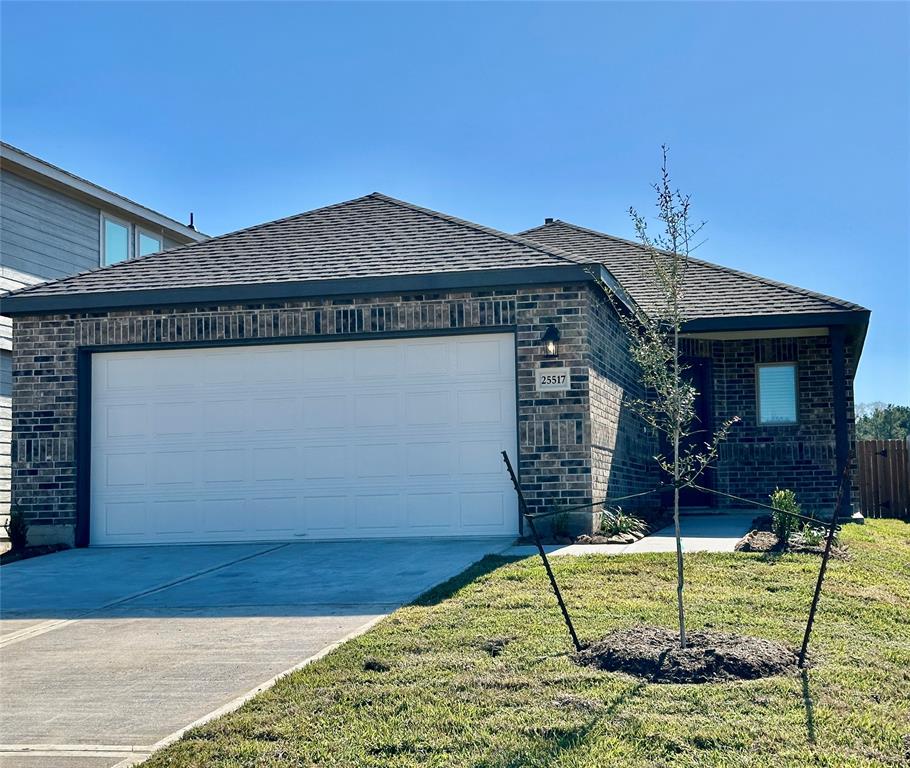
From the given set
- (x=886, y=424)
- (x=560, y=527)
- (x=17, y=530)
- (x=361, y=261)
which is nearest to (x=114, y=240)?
(x=17, y=530)

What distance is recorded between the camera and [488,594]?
27.0ft

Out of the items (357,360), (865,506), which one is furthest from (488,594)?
(865,506)

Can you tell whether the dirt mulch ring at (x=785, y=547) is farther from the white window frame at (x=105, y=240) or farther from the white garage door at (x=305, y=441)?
the white window frame at (x=105, y=240)

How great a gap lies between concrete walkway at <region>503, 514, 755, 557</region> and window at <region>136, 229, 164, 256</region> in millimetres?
12656

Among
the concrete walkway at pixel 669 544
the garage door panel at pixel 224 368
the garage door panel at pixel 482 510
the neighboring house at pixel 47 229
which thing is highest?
the neighboring house at pixel 47 229

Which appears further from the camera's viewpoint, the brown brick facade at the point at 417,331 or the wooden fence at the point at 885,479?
the wooden fence at the point at 885,479

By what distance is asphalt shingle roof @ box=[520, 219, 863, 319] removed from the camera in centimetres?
1591

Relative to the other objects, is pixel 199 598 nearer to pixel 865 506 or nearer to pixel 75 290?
pixel 75 290

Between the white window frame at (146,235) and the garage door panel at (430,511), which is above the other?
the white window frame at (146,235)

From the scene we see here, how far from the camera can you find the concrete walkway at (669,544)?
415 inches

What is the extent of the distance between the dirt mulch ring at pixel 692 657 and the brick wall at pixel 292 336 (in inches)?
221

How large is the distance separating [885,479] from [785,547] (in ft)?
35.6

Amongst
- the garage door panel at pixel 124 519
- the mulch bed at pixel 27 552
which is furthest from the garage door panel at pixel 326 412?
the mulch bed at pixel 27 552

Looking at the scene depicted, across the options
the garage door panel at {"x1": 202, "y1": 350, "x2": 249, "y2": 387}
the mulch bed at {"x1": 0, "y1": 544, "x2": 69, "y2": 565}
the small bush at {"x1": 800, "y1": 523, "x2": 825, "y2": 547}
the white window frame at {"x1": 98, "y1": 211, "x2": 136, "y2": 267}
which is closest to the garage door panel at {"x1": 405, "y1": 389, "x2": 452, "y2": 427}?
the garage door panel at {"x1": 202, "y1": 350, "x2": 249, "y2": 387}
